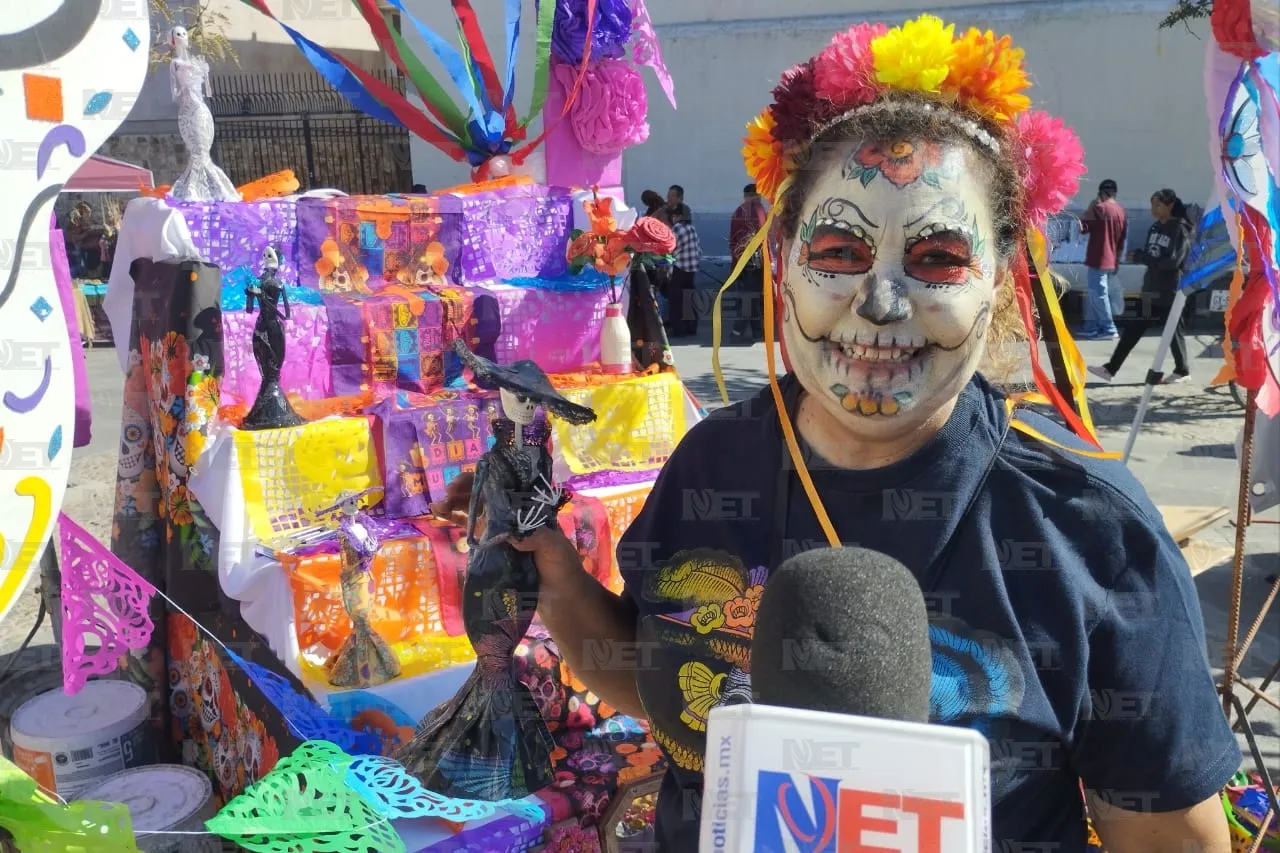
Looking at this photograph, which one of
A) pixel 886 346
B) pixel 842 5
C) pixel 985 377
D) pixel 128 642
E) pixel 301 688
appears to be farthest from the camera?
pixel 842 5

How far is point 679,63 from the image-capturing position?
13.4 metres

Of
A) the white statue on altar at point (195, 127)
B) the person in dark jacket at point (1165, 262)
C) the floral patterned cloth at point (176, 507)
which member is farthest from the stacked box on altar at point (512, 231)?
the person in dark jacket at point (1165, 262)

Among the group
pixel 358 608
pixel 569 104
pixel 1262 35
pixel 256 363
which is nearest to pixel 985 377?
pixel 1262 35

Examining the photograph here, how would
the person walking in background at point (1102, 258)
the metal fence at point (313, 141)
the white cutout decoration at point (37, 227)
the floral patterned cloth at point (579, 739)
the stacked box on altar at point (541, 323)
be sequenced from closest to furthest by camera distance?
1. the white cutout decoration at point (37, 227)
2. the floral patterned cloth at point (579, 739)
3. the stacked box on altar at point (541, 323)
4. the person walking in background at point (1102, 258)
5. the metal fence at point (313, 141)

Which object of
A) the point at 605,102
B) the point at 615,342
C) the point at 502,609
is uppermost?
the point at 605,102

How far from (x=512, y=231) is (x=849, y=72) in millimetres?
2965

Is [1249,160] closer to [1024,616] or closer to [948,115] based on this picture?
[948,115]

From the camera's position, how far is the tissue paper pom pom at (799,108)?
1.23 meters

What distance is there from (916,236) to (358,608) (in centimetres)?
205

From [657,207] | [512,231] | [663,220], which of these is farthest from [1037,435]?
[657,207]

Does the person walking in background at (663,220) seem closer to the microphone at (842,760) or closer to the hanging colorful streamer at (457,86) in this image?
the hanging colorful streamer at (457,86)

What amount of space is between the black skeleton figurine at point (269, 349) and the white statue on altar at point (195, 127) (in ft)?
1.75

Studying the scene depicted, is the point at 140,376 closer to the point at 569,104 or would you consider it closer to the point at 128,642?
the point at 128,642

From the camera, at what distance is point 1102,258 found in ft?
30.8
